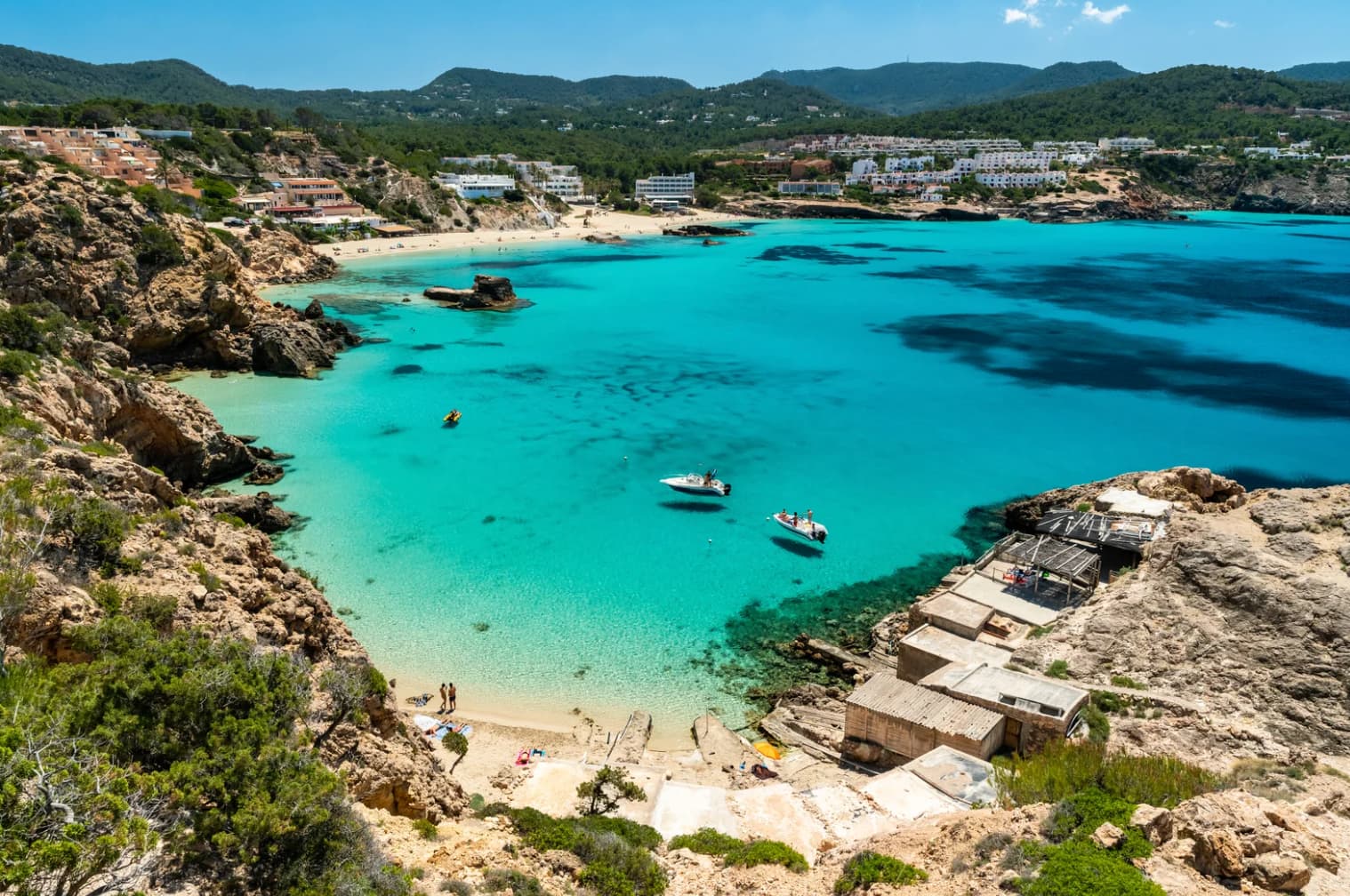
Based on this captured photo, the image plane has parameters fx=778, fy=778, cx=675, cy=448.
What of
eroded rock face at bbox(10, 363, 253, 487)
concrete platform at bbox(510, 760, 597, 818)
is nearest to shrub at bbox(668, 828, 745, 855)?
concrete platform at bbox(510, 760, 597, 818)

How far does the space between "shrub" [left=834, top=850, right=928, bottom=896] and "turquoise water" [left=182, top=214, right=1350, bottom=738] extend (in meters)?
7.39

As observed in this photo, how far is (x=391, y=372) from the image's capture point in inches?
1665

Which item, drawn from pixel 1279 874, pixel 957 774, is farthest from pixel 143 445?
pixel 1279 874

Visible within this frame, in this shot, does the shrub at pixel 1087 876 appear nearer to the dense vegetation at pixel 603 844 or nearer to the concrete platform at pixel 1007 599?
the dense vegetation at pixel 603 844

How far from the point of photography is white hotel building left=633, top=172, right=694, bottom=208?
13975cm

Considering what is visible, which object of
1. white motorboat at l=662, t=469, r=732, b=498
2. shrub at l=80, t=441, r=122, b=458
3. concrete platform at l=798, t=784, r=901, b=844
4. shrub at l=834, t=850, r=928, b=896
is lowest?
white motorboat at l=662, t=469, r=732, b=498

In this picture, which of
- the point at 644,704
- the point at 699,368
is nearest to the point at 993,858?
the point at 644,704

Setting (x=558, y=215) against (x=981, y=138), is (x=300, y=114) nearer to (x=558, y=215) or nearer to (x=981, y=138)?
(x=558, y=215)

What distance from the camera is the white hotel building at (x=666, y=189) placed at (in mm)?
139750

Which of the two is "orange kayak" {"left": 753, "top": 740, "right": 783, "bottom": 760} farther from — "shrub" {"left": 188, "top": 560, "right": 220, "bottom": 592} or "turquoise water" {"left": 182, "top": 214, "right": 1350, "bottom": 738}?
"shrub" {"left": 188, "top": 560, "right": 220, "bottom": 592}

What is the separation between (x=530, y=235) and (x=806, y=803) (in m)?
102

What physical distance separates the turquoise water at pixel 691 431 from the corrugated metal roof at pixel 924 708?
13.0 ft

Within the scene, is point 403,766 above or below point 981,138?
below

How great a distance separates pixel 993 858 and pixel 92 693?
30.9ft
